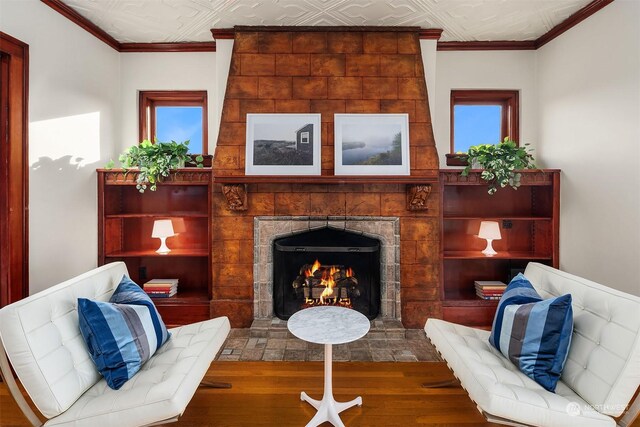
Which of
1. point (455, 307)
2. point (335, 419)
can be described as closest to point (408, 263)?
point (455, 307)

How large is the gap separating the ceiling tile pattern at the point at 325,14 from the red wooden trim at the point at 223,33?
37 mm

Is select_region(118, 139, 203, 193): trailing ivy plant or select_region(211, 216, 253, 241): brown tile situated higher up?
select_region(118, 139, 203, 193): trailing ivy plant

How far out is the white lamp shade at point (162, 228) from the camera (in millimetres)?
3078

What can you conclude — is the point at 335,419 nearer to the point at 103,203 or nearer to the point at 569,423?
the point at 569,423

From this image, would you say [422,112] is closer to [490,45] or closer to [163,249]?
[490,45]

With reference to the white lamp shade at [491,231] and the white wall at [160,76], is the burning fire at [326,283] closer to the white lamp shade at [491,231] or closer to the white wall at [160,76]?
the white lamp shade at [491,231]

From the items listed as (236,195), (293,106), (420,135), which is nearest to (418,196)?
(420,135)

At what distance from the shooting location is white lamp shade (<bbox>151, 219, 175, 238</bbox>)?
3.08 m

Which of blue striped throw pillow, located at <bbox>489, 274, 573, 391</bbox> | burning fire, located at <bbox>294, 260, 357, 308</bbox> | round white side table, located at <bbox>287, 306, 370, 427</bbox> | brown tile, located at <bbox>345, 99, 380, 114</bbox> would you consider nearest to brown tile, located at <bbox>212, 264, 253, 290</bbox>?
burning fire, located at <bbox>294, 260, 357, 308</bbox>

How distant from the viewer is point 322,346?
107 inches

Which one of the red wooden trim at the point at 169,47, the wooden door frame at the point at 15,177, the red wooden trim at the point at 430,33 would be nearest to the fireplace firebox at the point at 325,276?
the wooden door frame at the point at 15,177

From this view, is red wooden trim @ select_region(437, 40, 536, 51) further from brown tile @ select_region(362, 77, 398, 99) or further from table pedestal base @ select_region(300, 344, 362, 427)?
table pedestal base @ select_region(300, 344, 362, 427)

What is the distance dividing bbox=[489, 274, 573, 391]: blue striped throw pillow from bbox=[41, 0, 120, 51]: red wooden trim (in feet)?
12.8

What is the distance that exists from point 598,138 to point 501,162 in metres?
0.71
